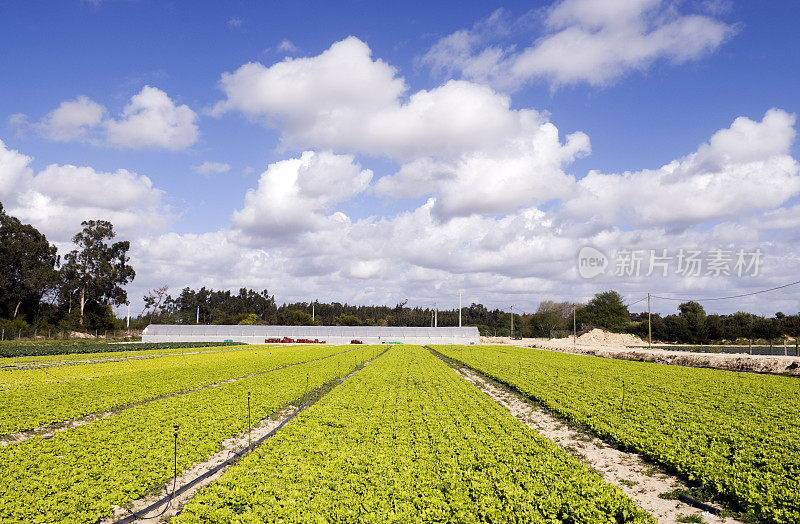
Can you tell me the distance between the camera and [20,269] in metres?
96.1

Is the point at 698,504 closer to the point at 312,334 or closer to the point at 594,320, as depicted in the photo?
the point at 312,334

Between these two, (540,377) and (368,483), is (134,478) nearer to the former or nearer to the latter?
(368,483)

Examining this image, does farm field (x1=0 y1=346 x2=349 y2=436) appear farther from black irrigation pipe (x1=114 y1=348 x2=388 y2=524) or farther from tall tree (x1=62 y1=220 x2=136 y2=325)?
tall tree (x1=62 y1=220 x2=136 y2=325)

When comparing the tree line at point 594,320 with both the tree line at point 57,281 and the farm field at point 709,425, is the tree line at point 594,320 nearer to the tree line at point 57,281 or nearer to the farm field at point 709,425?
the tree line at point 57,281

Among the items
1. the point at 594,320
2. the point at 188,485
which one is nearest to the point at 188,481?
the point at 188,485

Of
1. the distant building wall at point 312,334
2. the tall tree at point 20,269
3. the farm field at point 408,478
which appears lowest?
the distant building wall at point 312,334

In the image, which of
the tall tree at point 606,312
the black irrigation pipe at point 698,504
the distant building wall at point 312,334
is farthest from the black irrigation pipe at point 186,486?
the tall tree at point 606,312

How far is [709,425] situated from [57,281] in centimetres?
11720

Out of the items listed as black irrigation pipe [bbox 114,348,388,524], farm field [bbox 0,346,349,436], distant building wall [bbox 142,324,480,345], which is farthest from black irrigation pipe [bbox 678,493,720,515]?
distant building wall [bbox 142,324,480,345]

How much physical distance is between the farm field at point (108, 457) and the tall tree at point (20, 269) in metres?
92.0

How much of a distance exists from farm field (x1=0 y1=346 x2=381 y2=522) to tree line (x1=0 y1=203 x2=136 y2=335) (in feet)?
282

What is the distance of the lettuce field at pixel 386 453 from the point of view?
9.66 meters

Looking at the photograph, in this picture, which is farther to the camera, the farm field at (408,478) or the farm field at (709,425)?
the farm field at (709,425)

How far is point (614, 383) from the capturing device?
30.7 metres
